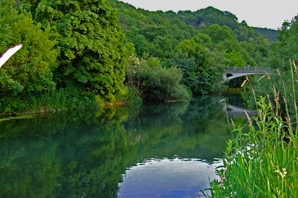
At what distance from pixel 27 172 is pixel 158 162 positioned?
4.09 meters

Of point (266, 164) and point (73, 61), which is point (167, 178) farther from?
point (73, 61)

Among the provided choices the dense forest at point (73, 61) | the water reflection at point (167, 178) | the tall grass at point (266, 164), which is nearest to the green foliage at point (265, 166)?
the tall grass at point (266, 164)

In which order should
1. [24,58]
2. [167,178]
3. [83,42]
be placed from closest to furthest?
1. [167,178]
2. [24,58]
3. [83,42]

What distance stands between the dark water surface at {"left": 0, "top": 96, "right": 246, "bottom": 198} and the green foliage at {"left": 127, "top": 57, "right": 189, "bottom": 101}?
646 inches

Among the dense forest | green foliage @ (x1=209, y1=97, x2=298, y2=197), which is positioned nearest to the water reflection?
green foliage @ (x1=209, y1=97, x2=298, y2=197)

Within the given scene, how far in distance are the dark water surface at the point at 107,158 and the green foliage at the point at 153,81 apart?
646 inches

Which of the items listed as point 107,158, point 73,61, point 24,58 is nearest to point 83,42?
point 73,61

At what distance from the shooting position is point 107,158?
11742 millimetres

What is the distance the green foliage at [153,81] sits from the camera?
1433 inches

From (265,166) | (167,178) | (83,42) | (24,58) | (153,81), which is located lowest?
(167,178)

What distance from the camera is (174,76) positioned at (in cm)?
3794

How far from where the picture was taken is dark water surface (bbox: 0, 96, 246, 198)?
8.43 metres

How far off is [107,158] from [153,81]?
25.3m

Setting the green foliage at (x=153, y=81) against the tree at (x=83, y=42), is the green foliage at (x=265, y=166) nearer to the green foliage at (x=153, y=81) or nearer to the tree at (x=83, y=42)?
the tree at (x=83, y=42)
